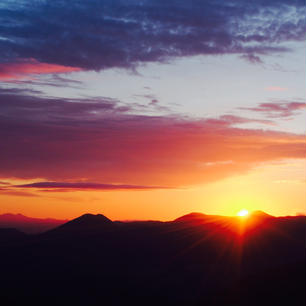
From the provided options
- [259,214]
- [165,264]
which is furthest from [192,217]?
[165,264]

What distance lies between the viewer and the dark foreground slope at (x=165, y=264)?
56.4 metres

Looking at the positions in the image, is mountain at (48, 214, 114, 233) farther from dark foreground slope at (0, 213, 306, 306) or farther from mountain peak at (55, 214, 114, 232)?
dark foreground slope at (0, 213, 306, 306)

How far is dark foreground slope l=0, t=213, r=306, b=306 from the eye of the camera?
56375 millimetres

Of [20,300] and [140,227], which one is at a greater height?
[140,227]

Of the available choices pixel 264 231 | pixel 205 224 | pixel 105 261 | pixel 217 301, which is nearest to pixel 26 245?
pixel 105 261

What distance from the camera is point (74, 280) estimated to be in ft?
236

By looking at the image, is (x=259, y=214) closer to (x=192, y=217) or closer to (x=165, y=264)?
(x=192, y=217)

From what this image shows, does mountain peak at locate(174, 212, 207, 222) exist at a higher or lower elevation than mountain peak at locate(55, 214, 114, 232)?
higher

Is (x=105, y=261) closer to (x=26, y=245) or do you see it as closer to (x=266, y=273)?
(x=26, y=245)

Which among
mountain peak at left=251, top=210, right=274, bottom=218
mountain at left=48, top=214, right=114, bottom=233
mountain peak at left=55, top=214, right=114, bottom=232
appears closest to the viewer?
mountain peak at left=251, top=210, right=274, bottom=218

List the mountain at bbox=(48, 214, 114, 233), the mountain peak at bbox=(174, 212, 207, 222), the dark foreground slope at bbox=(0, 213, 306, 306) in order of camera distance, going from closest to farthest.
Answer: the dark foreground slope at bbox=(0, 213, 306, 306), the mountain at bbox=(48, 214, 114, 233), the mountain peak at bbox=(174, 212, 207, 222)

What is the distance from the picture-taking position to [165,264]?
77.1m

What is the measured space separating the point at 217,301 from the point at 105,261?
30.0 metres

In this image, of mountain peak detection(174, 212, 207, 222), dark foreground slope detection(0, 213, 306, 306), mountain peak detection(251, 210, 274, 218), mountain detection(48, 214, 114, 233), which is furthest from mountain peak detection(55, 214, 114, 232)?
mountain peak detection(251, 210, 274, 218)
